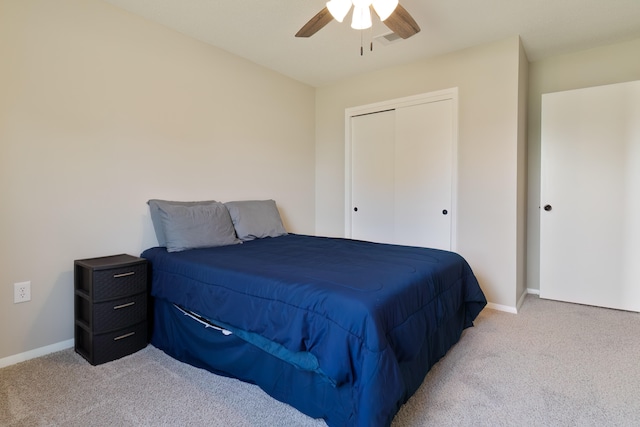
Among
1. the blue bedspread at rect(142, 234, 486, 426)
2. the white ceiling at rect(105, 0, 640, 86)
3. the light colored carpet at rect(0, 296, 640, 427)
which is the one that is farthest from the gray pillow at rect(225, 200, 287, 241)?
the white ceiling at rect(105, 0, 640, 86)

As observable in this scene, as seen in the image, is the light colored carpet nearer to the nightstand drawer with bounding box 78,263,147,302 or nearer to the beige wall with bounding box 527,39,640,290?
the nightstand drawer with bounding box 78,263,147,302

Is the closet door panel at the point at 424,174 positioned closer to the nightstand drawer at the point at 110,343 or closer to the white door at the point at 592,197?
the white door at the point at 592,197

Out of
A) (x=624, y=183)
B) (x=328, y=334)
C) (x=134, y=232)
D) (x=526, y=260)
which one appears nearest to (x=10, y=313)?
(x=134, y=232)

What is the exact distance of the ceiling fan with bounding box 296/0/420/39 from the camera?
1.89 meters

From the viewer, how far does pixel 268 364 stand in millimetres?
1767

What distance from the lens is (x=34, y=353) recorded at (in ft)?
7.11

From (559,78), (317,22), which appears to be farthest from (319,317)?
(559,78)

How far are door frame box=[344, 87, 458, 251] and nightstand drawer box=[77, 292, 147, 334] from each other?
2.48 m

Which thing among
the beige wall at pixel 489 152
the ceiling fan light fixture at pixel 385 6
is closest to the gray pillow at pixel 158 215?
the ceiling fan light fixture at pixel 385 6

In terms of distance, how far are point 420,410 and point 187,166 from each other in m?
2.54

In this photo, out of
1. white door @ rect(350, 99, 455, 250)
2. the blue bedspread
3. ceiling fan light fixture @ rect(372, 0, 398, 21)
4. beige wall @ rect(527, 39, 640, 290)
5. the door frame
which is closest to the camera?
the blue bedspread

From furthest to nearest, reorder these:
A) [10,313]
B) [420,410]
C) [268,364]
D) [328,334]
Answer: [10,313]
[268,364]
[420,410]
[328,334]

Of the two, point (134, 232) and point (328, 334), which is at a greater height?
point (134, 232)

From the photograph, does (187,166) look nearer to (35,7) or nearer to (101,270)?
(101,270)
